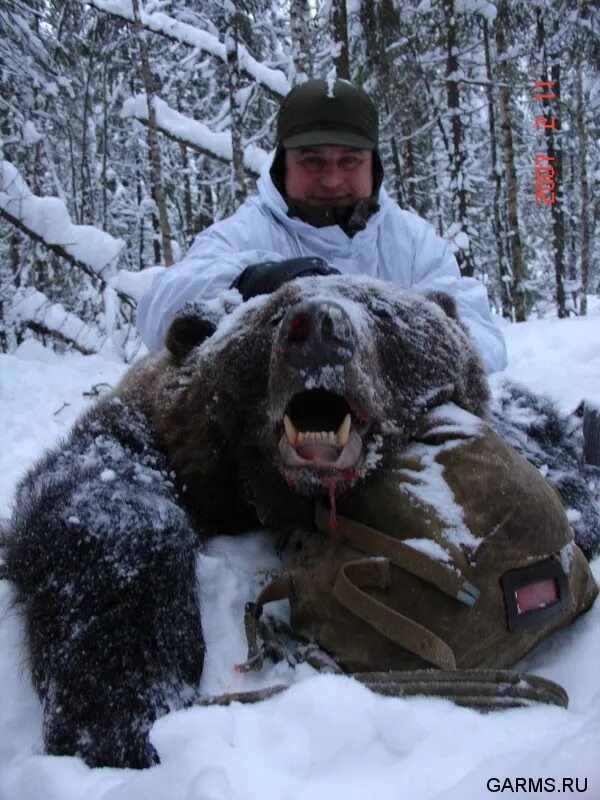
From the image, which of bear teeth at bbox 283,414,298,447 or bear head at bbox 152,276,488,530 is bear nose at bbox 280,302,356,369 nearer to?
bear head at bbox 152,276,488,530

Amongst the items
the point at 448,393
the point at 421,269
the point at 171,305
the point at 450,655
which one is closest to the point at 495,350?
the point at 421,269

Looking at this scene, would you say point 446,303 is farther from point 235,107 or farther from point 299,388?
point 235,107

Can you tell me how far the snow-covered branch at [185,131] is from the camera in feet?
31.2

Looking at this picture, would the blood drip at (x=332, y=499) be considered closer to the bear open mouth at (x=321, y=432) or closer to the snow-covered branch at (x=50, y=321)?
the bear open mouth at (x=321, y=432)

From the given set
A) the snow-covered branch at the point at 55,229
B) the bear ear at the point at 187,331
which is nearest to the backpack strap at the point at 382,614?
the bear ear at the point at 187,331

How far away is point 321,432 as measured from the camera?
1.61m

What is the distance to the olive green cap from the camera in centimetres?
328

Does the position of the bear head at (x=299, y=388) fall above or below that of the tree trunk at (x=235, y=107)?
below

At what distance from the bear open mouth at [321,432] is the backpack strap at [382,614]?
236 mm

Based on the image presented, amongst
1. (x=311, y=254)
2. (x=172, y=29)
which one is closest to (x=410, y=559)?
(x=311, y=254)

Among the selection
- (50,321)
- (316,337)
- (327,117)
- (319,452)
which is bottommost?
(50,321)

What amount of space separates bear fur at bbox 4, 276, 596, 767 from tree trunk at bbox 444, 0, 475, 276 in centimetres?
1027

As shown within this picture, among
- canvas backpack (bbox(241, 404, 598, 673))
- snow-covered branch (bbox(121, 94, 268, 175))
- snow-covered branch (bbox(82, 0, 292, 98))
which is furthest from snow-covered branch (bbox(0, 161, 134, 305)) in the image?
canvas backpack (bbox(241, 404, 598, 673))

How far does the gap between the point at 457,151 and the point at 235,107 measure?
483 cm
